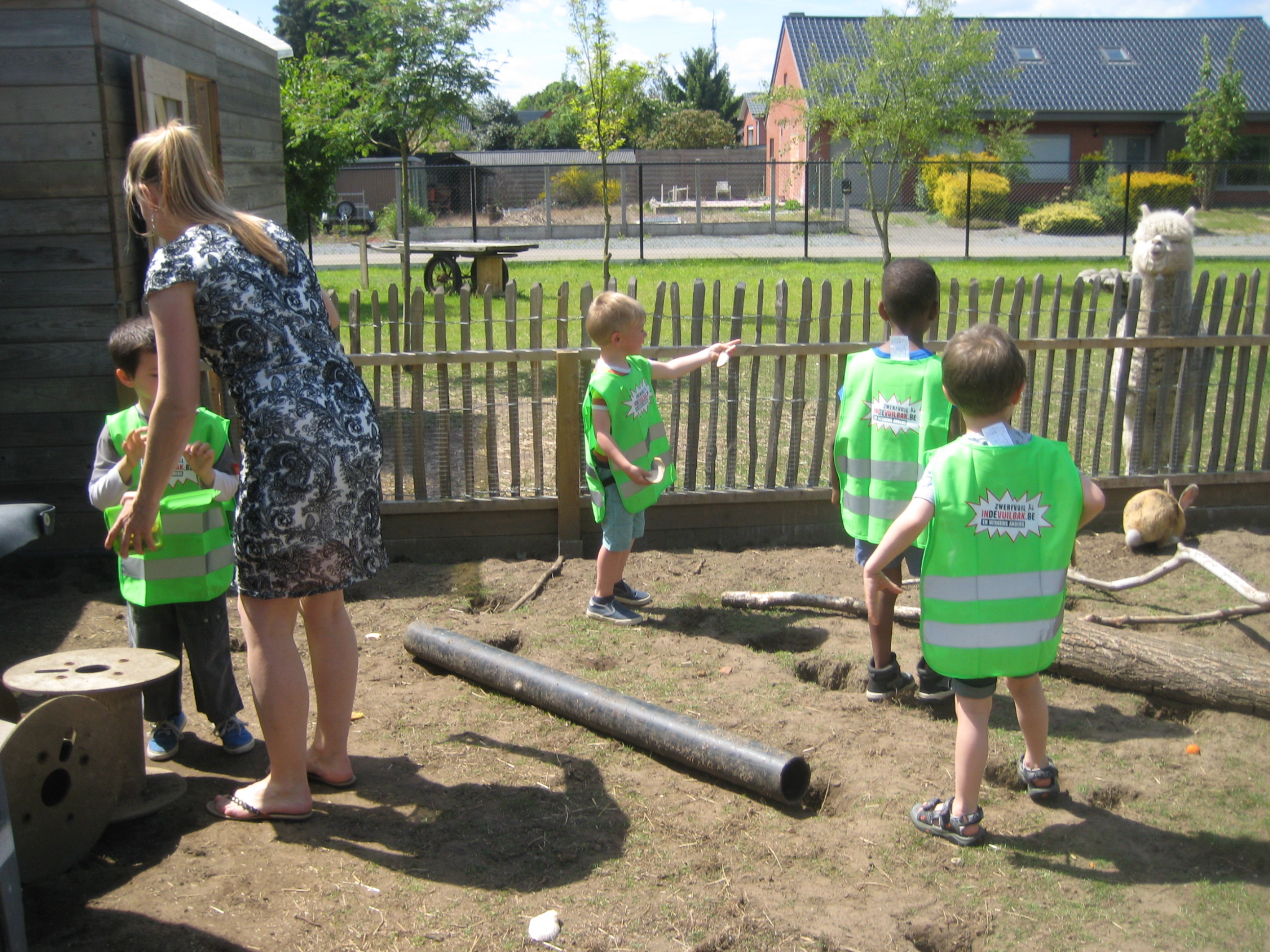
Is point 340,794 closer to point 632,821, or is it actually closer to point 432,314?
point 632,821

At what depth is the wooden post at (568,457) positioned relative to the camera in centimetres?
557

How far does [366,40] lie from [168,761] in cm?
1048

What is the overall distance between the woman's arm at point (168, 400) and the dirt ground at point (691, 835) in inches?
37.9

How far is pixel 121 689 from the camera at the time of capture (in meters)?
2.87

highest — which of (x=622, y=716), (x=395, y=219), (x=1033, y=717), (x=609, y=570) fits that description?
(x=395, y=219)

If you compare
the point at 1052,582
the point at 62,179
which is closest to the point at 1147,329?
the point at 1052,582

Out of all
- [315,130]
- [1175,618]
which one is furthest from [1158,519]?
[315,130]

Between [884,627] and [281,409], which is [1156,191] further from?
[281,409]

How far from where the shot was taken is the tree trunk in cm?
386

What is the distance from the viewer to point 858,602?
4.80 metres

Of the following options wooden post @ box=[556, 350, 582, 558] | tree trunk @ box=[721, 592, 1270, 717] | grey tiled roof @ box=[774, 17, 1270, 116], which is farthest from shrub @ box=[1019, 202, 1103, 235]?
tree trunk @ box=[721, 592, 1270, 717]

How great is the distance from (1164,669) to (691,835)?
83.0 inches

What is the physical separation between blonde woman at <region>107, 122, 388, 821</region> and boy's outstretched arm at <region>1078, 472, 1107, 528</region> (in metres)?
1.95

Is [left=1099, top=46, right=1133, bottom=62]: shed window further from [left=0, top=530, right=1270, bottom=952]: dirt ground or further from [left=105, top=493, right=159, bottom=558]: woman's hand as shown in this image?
[left=105, top=493, right=159, bottom=558]: woman's hand
